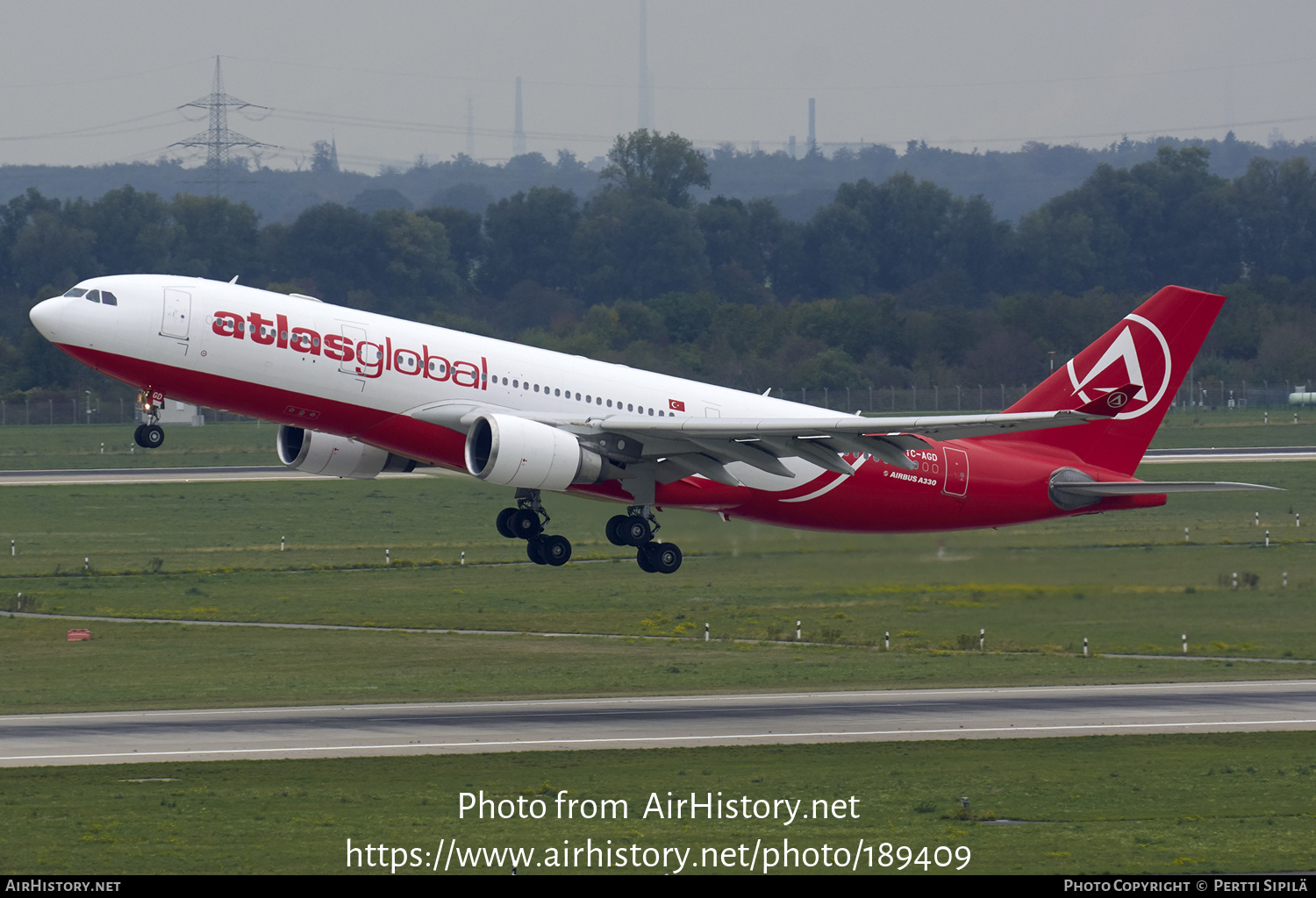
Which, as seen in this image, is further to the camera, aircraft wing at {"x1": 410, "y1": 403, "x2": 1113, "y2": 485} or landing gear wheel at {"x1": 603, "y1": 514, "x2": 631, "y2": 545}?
landing gear wheel at {"x1": 603, "y1": 514, "x2": 631, "y2": 545}

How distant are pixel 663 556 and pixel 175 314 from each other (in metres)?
17.5

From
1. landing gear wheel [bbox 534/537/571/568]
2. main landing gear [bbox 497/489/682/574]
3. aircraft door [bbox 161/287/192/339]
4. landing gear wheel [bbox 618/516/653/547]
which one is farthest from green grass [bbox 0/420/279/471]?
aircraft door [bbox 161/287/192/339]

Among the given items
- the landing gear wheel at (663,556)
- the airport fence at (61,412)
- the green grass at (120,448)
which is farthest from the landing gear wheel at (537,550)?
the airport fence at (61,412)

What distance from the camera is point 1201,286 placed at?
19350cm

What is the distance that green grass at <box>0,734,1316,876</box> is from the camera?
1687 inches

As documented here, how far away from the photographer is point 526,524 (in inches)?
2213

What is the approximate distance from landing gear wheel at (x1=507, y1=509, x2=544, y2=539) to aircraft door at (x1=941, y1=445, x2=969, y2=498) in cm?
1402

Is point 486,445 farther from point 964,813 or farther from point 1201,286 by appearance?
point 1201,286

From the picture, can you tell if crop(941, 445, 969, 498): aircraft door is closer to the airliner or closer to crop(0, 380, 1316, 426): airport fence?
the airliner

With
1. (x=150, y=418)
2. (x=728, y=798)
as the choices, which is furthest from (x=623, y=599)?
(x=150, y=418)

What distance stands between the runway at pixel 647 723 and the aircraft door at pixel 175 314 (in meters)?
14.7

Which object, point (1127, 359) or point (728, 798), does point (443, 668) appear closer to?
point (728, 798)

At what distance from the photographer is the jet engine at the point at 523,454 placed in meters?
50.0

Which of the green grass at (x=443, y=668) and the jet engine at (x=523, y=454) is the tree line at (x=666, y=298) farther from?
the jet engine at (x=523, y=454)
